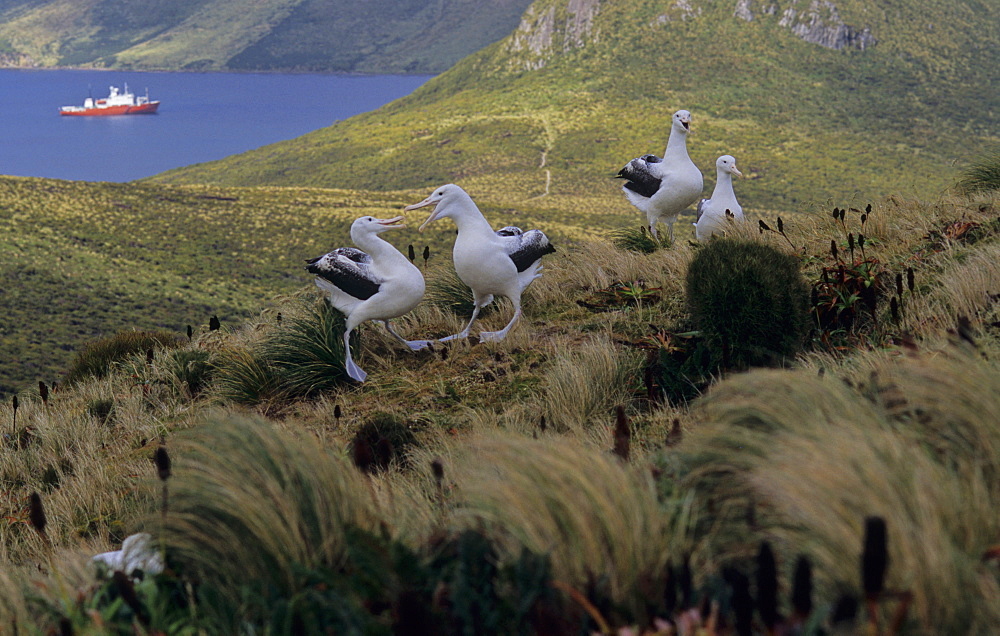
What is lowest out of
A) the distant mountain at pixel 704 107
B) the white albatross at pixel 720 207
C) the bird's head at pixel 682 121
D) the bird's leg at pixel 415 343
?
the distant mountain at pixel 704 107

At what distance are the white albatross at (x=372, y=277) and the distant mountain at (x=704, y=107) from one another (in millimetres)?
83992

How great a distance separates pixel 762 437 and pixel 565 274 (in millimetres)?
6586

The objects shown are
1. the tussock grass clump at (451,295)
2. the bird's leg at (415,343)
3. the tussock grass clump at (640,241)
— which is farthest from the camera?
the tussock grass clump at (640,241)

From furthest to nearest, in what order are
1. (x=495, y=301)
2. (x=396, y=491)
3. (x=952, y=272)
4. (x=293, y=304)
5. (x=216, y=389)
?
(x=293, y=304), (x=495, y=301), (x=216, y=389), (x=952, y=272), (x=396, y=491)

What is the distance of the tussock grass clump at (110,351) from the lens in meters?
10.8

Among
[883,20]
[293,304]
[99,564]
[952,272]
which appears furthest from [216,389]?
[883,20]

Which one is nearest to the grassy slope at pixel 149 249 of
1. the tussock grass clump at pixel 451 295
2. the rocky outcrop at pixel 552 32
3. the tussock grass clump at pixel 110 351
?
the tussock grass clump at pixel 110 351

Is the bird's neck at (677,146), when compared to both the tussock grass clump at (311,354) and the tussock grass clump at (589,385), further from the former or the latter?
the tussock grass clump at (311,354)

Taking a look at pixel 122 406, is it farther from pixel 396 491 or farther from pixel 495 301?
pixel 396 491

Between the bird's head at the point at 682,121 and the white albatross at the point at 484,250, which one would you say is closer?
the white albatross at the point at 484,250

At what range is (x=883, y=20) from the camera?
460ft

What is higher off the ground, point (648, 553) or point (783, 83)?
point (648, 553)

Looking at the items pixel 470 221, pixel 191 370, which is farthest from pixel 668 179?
pixel 191 370

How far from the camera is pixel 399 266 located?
7129mm
